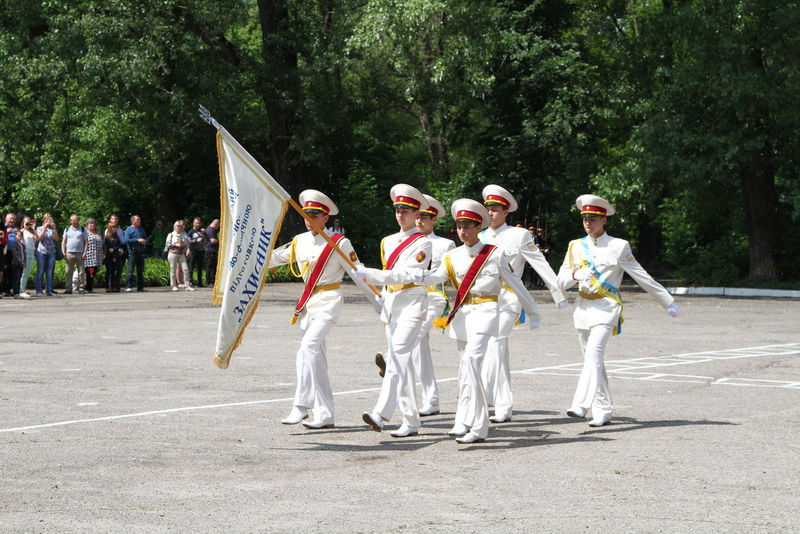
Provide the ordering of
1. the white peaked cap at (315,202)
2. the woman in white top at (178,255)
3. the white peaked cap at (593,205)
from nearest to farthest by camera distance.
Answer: the white peaked cap at (315,202) → the white peaked cap at (593,205) → the woman in white top at (178,255)

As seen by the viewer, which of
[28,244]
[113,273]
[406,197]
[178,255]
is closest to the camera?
[406,197]

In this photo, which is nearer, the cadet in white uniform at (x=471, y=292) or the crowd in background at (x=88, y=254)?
the cadet in white uniform at (x=471, y=292)

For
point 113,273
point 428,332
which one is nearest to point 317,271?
point 428,332

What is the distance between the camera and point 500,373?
10859 millimetres

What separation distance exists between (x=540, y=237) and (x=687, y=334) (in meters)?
15.5

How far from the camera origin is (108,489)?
7.47 m

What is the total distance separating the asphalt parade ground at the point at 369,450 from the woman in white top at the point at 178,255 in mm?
12802

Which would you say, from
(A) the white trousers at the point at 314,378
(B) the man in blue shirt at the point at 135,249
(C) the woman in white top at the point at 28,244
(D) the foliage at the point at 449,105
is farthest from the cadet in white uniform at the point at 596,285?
(B) the man in blue shirt at the point at 135,249

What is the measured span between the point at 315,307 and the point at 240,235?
91cm

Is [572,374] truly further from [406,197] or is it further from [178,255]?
[178,255]

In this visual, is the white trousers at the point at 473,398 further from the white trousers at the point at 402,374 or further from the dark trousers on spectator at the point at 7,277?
the dark trousers on spectator at the point at 7,277

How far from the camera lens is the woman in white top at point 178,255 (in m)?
29.8

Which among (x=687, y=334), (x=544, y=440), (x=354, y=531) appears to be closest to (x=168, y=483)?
(x=354, y=531)

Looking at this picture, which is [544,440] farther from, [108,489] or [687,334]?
[687,334]
